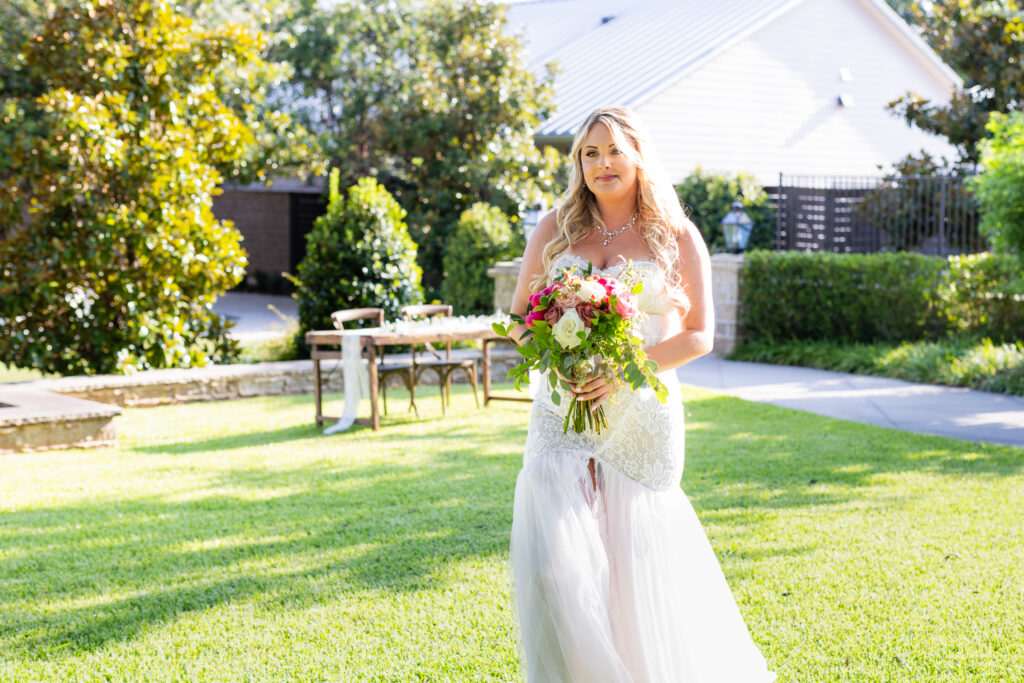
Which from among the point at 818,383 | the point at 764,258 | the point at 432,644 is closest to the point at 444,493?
the point at 432,644

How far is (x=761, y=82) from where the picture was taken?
2062 cm

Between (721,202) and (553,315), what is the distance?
1400 cm

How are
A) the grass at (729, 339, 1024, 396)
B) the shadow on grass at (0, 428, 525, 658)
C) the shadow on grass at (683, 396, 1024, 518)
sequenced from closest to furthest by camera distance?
1. the shadow on grass at (0, 428, 525, 658)
2. the shadow on grass at (683, 396, 1024, 518)
3. the grass at (729, 339, 1024, 396)

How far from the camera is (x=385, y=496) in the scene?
6820 mm

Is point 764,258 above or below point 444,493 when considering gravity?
above

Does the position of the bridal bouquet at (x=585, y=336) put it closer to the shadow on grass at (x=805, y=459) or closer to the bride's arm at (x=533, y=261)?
the bride's arm at (x=533, y=261)

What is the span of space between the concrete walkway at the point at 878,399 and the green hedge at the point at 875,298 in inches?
39.8

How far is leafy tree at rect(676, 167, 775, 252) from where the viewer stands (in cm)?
1616

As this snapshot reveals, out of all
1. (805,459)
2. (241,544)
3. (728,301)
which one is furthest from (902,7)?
(241,544)

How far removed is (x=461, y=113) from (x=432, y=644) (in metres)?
14.1

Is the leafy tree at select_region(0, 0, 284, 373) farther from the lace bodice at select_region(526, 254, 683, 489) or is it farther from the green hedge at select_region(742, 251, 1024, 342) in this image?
the lace bodice at select_region(526, 254, 683, 489)

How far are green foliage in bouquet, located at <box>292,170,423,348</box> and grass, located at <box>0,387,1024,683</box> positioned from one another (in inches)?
123

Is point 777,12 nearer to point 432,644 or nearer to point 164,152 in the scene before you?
point 164,152

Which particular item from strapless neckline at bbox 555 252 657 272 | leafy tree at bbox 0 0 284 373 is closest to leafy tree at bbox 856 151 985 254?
leafy tree at bbox 0 0 284 373
